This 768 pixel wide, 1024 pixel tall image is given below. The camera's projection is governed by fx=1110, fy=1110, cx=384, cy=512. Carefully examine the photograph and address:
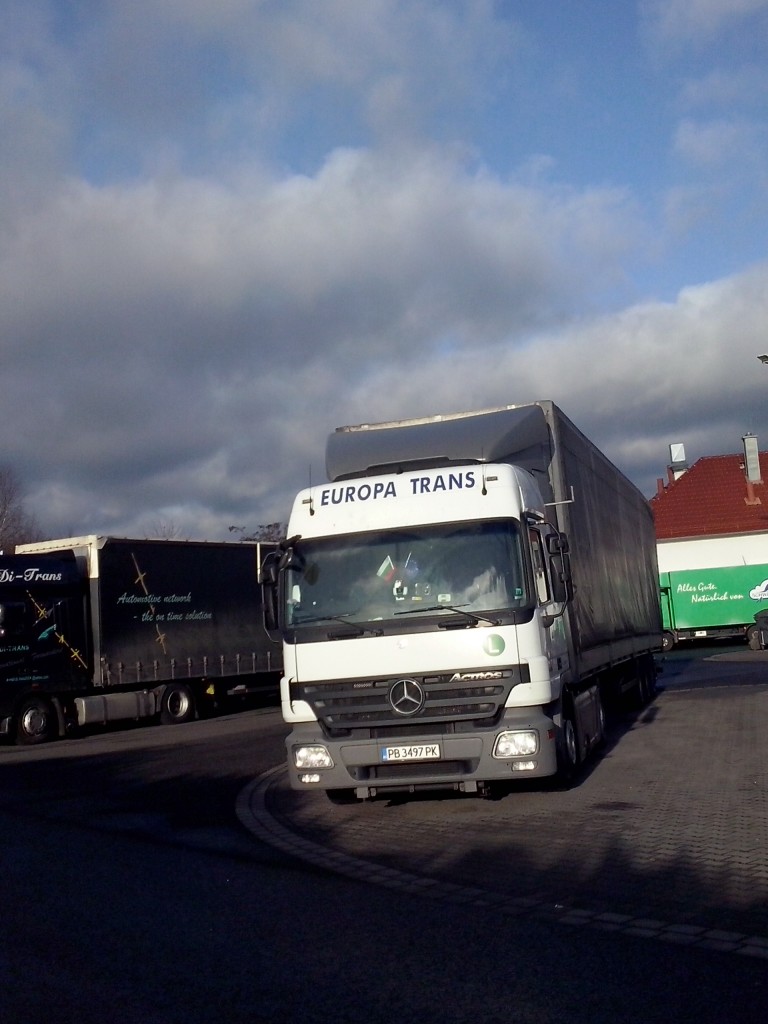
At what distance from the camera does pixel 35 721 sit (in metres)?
20.4

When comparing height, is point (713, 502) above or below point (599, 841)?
above

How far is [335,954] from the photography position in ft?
19.3

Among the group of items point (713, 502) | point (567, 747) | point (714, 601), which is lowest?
point (567, 747)

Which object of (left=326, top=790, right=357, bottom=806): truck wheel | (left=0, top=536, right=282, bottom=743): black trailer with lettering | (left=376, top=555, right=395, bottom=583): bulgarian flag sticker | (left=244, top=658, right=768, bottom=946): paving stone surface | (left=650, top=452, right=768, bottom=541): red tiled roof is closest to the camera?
(left=244, top=658, right=768, bottom=946): paving stone surface

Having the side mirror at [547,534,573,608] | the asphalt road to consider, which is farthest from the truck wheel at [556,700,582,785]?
the side mirror at [547,534,573,608]

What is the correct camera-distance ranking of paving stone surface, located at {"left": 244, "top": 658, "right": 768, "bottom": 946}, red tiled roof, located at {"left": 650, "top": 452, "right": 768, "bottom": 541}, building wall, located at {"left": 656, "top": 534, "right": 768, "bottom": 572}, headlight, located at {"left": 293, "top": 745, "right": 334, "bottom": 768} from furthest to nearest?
red tiled roof, located at {"left": 650, "top": 452, "right": 768, "bottom": 541}, building wall, located at {"left": 656, "top": 534, "right": 768, "bottom": 572}, headlight, located at {"left": 293, "top": 745, "right": 334, "bottom": 768}, paving stone surface, located at {"left": 244, "top": 658, "right": 768, "bottom": 946}

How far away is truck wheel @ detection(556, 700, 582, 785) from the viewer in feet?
33.2

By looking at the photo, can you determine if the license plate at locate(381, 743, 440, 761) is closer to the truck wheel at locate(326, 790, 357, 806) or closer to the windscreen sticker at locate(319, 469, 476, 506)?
the truck wheel at locate(326, 790, 357, 806)

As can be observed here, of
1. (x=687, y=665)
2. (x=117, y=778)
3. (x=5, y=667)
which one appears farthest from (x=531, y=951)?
(x=687, y=665)

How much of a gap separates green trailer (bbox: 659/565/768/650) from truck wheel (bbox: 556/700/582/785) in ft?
104

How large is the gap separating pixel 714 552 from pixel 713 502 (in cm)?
555

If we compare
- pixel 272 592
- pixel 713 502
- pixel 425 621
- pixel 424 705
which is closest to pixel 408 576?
pixel 425 621

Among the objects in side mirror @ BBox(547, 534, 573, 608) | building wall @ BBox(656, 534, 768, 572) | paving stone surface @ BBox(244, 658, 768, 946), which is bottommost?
paving stone surface @ BBox(244, 658, 768, 946)

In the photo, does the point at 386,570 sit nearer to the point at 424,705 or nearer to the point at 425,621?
the point at 425,621
